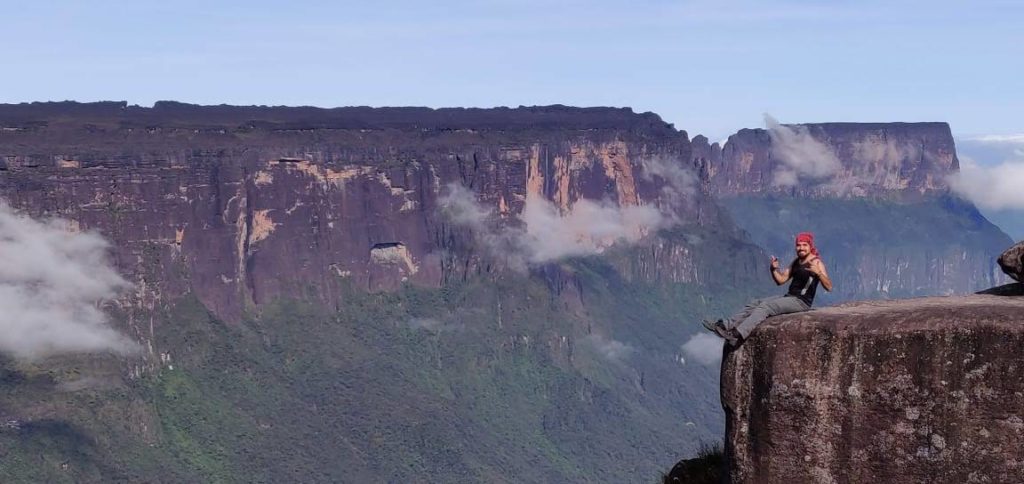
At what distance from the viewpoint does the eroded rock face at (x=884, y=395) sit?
1675 cm

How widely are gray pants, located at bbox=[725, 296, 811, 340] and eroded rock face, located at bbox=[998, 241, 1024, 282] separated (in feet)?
6.70

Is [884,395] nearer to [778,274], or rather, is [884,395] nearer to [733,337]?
[733,337]

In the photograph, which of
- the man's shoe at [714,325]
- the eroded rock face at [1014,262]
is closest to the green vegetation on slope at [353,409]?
the eroded rock face at [1014,262]

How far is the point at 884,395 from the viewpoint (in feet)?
56.1

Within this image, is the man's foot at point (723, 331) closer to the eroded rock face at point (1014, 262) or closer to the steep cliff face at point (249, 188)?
the eroded rock face at point (1014, 262)

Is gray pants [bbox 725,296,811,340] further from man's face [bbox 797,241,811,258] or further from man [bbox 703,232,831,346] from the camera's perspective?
man's face [bbox 797,241,811,258]

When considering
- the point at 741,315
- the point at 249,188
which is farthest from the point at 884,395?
the point at 249,188

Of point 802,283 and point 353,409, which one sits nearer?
point 802,283

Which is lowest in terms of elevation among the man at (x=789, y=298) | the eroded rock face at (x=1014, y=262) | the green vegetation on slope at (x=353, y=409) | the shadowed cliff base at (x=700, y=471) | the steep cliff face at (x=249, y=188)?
the green vegetation on slope at (x=353, y=409)

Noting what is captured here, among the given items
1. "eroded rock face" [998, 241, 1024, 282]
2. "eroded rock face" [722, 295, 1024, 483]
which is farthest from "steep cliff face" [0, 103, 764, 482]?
"eroded rock face" [998, 241, 1024, 282]

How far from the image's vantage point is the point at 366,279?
188500 millimetres

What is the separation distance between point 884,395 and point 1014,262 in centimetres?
219

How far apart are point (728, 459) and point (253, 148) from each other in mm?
150949

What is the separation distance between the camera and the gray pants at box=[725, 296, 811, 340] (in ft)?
58.4
